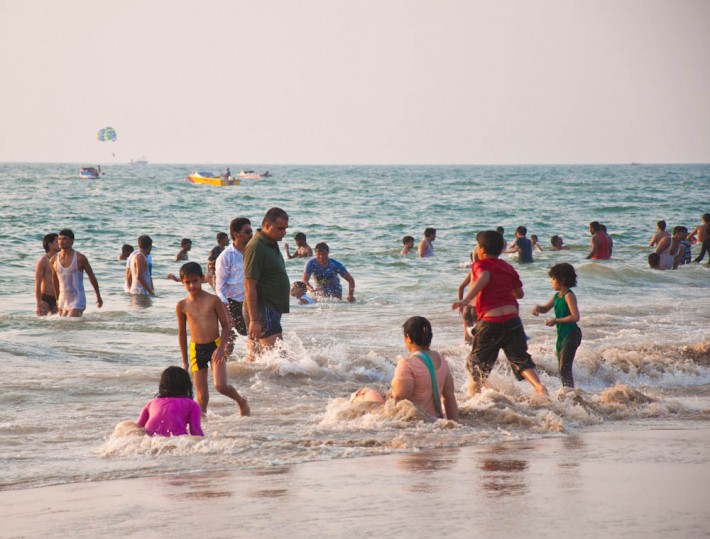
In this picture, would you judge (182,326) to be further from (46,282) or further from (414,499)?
(46,282)

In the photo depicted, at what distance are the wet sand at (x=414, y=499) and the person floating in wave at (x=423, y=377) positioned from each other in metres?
0.73

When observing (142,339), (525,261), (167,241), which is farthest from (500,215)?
(142,339)

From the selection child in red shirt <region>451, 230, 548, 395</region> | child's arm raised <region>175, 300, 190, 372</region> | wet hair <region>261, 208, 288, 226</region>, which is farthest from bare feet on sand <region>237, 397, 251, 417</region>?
child in red shirt <region>451, 230, 548, 395</region>

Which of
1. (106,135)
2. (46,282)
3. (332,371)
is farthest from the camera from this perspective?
(106,135)

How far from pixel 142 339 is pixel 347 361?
3514 millimetres

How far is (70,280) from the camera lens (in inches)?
502

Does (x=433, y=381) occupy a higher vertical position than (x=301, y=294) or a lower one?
higher

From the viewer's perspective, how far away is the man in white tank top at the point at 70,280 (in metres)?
12.5

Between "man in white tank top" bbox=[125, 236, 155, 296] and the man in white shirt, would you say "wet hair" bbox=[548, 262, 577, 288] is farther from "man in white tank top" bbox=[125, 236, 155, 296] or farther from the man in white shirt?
"man in white tank top" bbox=[125, 236, 155, 296]

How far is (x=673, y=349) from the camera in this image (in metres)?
10.9

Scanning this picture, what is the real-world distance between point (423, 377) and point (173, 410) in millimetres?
1725

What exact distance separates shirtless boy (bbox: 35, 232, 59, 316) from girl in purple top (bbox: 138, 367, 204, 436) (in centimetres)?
709

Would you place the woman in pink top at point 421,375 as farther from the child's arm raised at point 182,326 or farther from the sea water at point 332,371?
the child's arm raised at point 182,326

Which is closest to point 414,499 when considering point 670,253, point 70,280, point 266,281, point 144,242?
point 266,281
